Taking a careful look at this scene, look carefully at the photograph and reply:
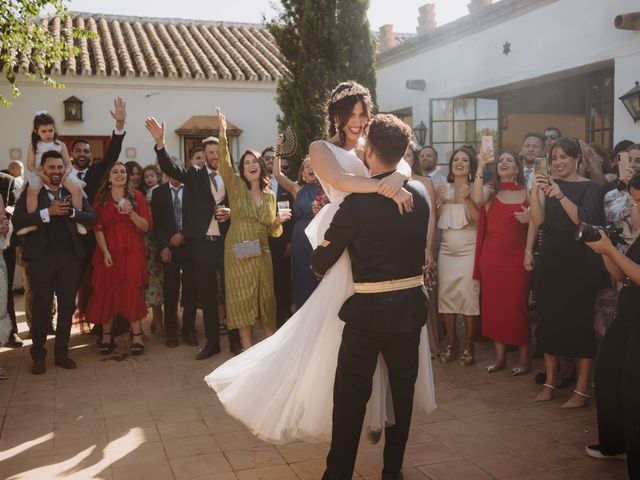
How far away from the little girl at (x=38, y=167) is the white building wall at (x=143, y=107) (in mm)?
11020

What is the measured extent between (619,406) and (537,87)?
9.33m

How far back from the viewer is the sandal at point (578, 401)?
17.0ft

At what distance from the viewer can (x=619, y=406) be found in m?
4.14

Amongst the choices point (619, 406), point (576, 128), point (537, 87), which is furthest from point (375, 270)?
point (576, 128)

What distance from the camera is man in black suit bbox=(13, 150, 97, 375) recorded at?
20.6 ft

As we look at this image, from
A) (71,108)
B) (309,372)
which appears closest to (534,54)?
(309,372)

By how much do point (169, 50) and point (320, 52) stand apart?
921 cm

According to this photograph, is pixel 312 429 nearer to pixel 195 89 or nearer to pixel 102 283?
pixel 102 283

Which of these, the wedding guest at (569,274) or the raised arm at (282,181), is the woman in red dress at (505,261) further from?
the raised arm at (282,181)

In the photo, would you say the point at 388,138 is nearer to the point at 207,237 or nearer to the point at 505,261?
the point at 505,261

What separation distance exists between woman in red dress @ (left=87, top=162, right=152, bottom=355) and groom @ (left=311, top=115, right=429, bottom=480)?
3.87 meters

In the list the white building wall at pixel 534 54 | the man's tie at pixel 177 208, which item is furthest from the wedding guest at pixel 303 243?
the white building wall at pixel 534 54

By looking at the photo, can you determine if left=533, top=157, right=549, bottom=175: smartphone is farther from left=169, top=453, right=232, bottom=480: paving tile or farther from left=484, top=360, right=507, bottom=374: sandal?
left=169, top=453, right=232, bottom=480: paving tile

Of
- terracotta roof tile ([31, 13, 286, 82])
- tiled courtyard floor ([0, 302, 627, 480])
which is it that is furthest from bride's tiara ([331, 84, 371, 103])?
terracotta roof tile ([31, 13, 286, 82])
